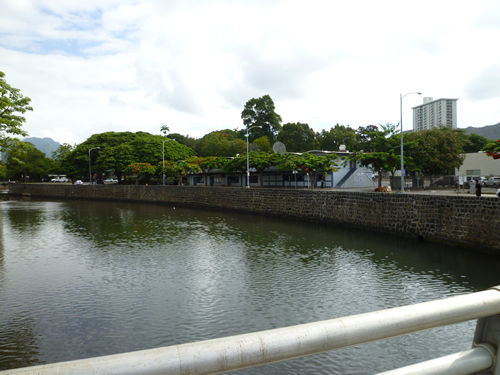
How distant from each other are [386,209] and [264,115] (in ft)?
258

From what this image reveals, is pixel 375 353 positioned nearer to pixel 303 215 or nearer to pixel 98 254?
pixel 98 254

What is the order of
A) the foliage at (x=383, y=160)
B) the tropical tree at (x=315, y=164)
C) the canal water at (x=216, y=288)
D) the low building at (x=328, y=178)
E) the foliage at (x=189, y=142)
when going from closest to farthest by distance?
1. the canal water at (x=216, y=288)
2. the foliage at (x=383, y=160)
3. the tropical tree at (x=315, y=164)
4. the low building at (x=328, y=178)
5. the foliage at (x=189, y=142)

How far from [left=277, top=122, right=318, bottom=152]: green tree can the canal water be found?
60957mm

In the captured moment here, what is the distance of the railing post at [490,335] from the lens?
2.26m

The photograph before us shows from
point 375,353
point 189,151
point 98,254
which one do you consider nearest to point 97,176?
point 189,151

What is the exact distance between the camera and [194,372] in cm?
179

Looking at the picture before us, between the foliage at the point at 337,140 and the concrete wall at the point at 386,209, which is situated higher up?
the foliage at the point at 337,140

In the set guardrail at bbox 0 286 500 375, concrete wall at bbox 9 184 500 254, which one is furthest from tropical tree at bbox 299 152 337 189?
guardrail at bbox 0 286 500 375

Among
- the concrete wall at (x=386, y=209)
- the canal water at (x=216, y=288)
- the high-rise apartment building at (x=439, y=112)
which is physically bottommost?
the canal water at (x=216, y=288)

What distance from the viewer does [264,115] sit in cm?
9894

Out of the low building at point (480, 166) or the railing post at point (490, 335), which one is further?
the low building at point (480, 166)

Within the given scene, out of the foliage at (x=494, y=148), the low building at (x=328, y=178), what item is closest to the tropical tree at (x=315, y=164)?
the low building at (x=328, y=178)

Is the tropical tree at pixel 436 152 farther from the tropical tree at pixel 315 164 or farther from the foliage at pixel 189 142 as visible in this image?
the foliage at pixel 189 142

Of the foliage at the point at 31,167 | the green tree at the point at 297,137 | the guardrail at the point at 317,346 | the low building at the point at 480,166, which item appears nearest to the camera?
the guardrail at the point at 317,346
